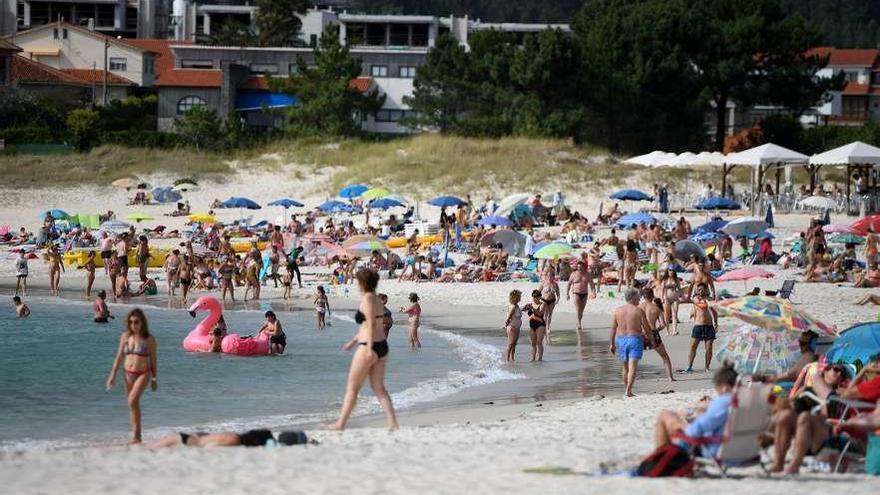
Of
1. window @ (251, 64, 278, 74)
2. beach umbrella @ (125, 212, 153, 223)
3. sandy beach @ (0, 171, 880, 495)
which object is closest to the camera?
sandy beach @ (0, 171, 880, 495)

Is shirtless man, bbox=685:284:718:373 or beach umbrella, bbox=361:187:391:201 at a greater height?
beach umbrella, bbox=361:187:391:201

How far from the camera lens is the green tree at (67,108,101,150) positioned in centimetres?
5034

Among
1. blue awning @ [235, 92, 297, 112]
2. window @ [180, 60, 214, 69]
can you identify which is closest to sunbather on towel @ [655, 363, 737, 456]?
blue awning @ [235, 92, 297, 112]

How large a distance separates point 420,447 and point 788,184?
31.5 meters

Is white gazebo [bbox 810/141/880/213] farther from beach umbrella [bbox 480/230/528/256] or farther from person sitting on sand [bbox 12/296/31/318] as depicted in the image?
person sitting on sand [bbox 12/296/31/318]

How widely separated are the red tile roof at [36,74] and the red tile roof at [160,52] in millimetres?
3977

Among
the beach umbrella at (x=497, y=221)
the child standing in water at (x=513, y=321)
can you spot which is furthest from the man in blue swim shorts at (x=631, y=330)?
the beach umbrella at (x=497, y=221)

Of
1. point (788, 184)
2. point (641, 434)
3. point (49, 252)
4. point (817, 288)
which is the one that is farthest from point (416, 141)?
point (641, 434)

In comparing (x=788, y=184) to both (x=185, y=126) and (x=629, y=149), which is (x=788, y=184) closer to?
(x=629, y=149)

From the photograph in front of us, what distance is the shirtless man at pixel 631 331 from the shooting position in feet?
46.6

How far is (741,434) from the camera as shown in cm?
938

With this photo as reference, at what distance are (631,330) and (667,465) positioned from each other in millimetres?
5053

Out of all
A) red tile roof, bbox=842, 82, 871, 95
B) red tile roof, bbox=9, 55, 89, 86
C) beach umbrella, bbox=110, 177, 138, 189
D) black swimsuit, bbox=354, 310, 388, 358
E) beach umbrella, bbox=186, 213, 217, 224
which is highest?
red tile roof, bbox=842, 82, 871, 95

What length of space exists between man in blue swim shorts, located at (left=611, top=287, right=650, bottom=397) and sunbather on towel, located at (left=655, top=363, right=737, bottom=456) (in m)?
4.45
